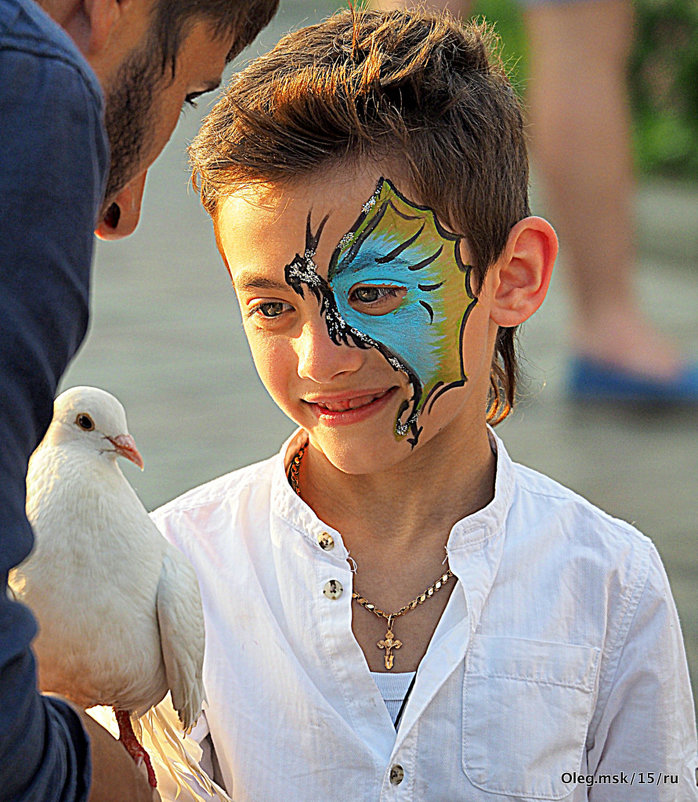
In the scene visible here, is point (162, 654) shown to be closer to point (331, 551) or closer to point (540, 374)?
point (331, 551)

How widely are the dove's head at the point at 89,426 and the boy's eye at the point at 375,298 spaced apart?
435 mm

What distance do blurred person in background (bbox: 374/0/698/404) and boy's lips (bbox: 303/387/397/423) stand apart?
3238 millimetres

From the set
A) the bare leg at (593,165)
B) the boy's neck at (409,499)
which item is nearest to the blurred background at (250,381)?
the bare leg at (593,165)

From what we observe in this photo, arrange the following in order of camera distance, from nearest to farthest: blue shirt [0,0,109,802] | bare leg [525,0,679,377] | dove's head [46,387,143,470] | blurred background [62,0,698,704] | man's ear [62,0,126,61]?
blue shirt [0,0,109,802], man's ear [62,0,126,61], dove's head [46,387,143,470], blurred background [62,0,698,704], bare leg [525,0,679,377]

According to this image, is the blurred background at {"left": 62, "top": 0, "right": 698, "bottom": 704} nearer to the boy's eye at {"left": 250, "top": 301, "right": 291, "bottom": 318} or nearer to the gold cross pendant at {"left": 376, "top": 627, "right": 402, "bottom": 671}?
the boy's eye at {"left": 250, "top": 301, "right": 291, "bottom": 318}

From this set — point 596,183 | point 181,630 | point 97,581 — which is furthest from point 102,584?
point 596,183

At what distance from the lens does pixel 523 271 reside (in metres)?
2.01

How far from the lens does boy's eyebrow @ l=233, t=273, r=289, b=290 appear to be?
1852 millimetres

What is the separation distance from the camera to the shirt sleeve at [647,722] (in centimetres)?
188

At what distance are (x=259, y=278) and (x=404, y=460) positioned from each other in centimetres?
40

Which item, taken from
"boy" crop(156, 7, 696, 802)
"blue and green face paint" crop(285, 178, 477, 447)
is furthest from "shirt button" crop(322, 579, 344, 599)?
"blue and green face paint" crop(285, 178, 477, 447)

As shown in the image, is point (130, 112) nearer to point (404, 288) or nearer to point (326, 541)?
point (404, 288)

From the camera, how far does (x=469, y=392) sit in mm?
1979

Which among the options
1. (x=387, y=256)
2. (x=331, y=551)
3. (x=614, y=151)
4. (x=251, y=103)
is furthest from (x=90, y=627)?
(x=614, y=151)
